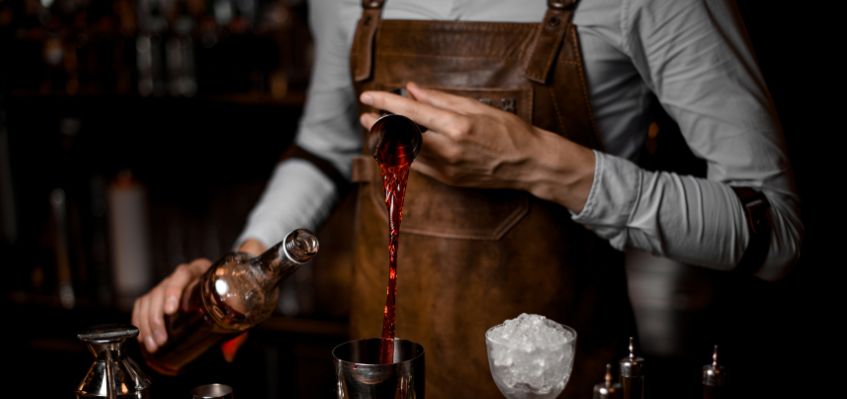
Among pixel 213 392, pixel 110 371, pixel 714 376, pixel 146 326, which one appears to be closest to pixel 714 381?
pixel 714 376

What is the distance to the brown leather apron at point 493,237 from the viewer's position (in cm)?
137

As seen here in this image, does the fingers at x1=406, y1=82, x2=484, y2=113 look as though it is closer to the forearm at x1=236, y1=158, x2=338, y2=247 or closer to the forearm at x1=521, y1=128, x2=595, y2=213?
the forearm at x1=521, y1=128, x2=595, y2=213

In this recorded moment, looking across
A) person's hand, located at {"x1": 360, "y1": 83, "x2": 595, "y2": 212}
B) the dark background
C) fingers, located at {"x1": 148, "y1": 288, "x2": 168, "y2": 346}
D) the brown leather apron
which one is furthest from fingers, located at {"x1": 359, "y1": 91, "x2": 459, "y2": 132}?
the dark background

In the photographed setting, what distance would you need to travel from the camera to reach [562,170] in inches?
48.8

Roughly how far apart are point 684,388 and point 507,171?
146cm

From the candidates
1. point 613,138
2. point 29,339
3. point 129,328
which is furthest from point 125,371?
point 29,339

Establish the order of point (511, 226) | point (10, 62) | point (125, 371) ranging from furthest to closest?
point (10, 62) → point (511, 226) → point (125, 371)

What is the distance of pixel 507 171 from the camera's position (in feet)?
4.11

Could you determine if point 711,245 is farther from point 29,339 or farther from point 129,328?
point 29,339

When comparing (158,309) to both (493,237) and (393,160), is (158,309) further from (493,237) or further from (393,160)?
(493,237)

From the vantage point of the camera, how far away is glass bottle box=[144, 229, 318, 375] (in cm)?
102

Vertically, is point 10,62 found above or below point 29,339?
above

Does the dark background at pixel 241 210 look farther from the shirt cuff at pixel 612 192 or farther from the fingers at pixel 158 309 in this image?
the fingers at pixel 158 309

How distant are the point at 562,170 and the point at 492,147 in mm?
112
